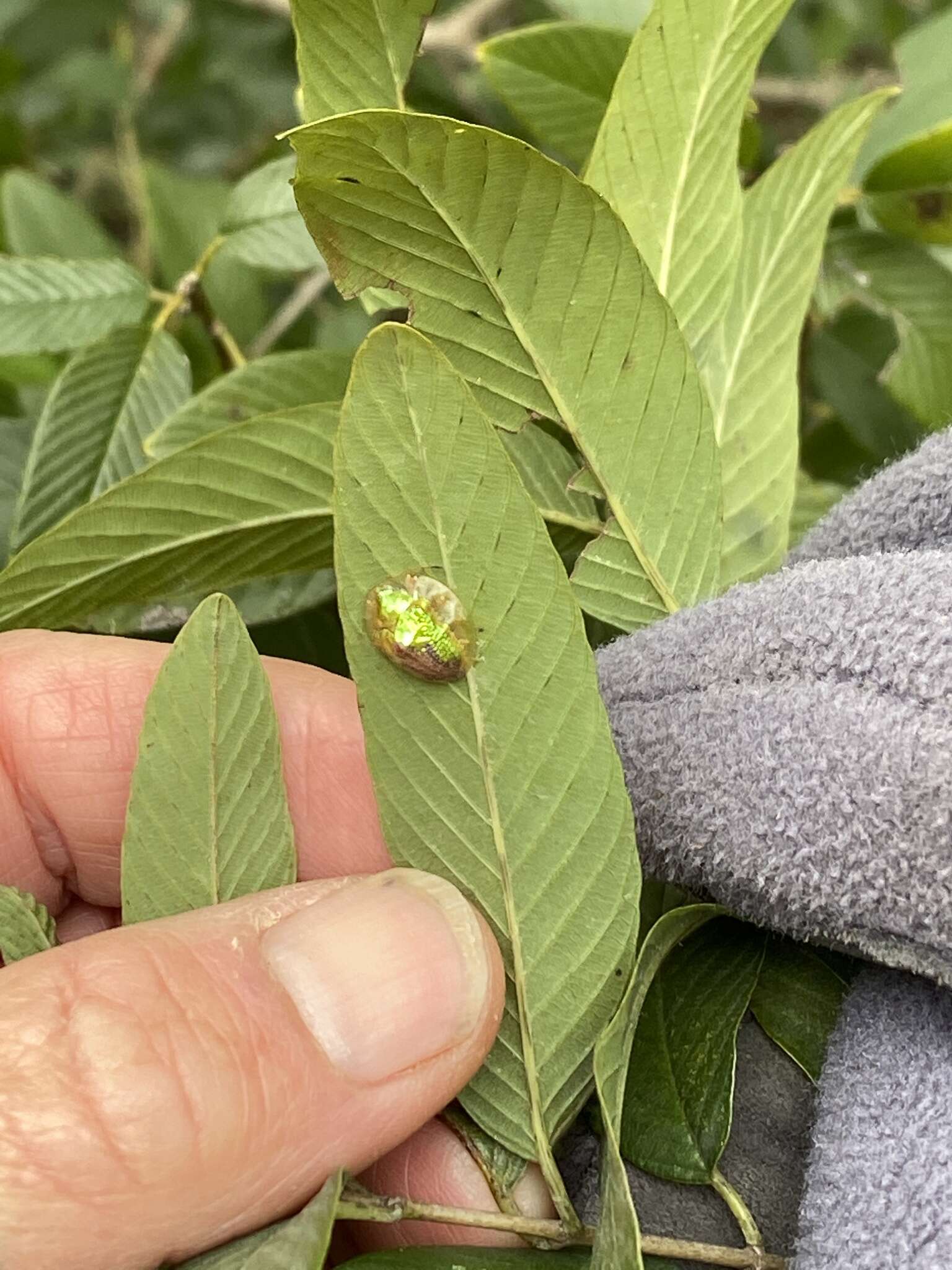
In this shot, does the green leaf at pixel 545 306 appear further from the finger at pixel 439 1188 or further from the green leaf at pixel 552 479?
the finger at pixel 439 1188

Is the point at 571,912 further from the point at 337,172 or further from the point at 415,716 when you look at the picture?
the point at 337,172

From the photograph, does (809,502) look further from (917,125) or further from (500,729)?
(500,729)

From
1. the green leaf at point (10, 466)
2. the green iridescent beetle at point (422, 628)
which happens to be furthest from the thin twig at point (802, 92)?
the green iridescent beetle at point (422, 628)

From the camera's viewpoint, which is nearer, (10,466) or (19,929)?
(19,929)

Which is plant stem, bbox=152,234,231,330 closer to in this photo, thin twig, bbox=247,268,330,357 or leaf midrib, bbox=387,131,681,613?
thin twig, bbox=247,268,330,357

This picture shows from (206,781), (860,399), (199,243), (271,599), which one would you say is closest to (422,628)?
(206,781)

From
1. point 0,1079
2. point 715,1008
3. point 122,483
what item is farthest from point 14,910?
point 715,1008

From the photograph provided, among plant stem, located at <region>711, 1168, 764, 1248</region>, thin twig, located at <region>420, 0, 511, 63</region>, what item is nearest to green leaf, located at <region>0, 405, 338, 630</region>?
plant stem, located at <region>711, 1168, 764, 1248</region>
